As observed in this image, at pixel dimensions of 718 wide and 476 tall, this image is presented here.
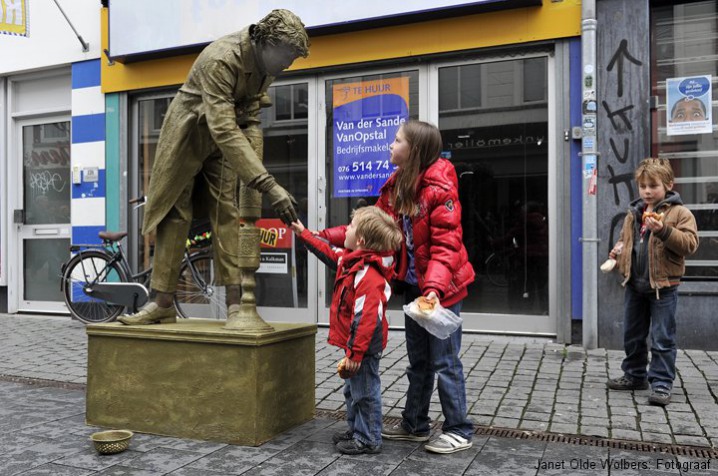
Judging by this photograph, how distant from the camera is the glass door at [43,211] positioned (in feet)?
30.9

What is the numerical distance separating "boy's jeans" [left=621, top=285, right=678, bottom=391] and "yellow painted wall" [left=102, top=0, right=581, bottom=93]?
3.01 meters

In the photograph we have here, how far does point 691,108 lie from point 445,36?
250cm

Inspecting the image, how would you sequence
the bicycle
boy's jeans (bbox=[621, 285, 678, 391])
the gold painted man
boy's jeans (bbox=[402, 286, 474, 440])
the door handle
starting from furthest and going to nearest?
1. the door handle
2. the bicycle
3. boy's jeans (bbox=[621, 285, 678, 391])
4. the gold painted man
5. boy's jeans (bbox=[402, 286, 474, 440])

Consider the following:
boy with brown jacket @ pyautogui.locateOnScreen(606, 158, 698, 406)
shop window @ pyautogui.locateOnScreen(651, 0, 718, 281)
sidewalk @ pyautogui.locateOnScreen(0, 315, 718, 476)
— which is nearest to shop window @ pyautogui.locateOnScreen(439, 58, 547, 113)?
shop window @ pyautogui.locateOnScreen(651, 0, 718, 281)

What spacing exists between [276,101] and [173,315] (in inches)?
173

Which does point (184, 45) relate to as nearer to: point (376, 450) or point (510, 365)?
point (510, 365)

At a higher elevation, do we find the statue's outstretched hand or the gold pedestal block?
the statue's outstretched hand

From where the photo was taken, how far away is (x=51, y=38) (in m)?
9.09

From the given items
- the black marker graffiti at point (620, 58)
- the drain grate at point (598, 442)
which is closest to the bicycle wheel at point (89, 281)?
the drain grate at point (598, 442)

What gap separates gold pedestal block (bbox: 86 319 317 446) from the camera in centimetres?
357

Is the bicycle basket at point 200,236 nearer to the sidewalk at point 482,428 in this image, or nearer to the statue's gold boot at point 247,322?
the sidewalk at point 482,428

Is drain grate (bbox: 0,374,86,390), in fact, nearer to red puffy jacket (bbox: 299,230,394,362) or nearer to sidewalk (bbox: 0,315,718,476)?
sidewalk (bbox: 0,315,718,476)

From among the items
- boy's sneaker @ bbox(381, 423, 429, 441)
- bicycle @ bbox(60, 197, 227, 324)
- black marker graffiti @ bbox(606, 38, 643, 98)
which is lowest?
boy's sneaker @ bbox(381, 423, 429, 441)

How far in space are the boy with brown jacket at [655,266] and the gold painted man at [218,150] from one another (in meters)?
2.48
